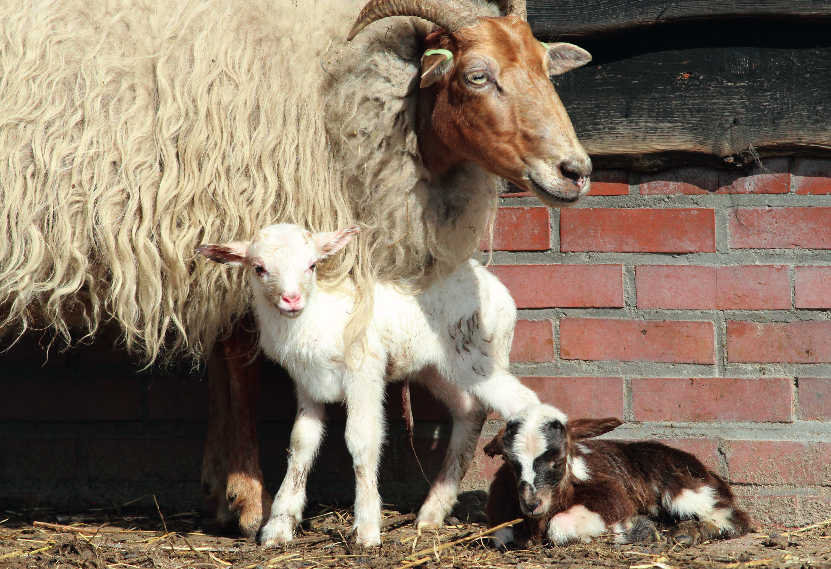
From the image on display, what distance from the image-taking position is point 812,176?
3.10m

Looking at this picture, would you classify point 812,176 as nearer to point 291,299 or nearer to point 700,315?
point 700,315

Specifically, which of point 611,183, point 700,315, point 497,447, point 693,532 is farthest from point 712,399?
point 497,447

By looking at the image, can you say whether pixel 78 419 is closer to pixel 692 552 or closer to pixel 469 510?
pixel 469 510

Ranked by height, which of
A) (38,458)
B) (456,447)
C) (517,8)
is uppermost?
(517,8)

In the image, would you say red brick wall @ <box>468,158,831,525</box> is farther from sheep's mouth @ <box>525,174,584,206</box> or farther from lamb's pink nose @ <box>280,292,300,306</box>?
lamb's pink nose @ <box>280,292,300,306</box>

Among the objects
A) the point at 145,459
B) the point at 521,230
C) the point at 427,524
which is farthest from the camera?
the point at 145,459

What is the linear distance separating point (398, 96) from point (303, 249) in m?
0.69

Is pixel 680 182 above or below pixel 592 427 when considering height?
above

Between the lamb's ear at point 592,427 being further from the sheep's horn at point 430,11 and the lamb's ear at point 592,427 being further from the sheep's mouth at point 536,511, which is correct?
the sheep's horn at point 430,11

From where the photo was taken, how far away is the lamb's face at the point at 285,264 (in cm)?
234

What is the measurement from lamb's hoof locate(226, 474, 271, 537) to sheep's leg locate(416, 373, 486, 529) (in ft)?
1.88

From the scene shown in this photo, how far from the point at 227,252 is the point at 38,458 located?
1.73 metres

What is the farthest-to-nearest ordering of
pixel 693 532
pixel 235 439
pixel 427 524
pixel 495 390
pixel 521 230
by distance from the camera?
pixel 521 230
pixel 235 439
pixel 427 524
pixel 495 390
pixel 693 532

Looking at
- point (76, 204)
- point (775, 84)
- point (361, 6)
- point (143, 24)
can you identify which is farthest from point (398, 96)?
point (775, 84)
